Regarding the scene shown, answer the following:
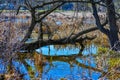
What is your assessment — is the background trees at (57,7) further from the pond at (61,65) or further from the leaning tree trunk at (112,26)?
the pond at (61,65)

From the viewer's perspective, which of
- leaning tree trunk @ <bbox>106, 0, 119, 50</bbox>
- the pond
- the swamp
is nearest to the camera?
the swamp

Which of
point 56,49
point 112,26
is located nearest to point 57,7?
point 56,49

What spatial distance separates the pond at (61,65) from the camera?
895 cm

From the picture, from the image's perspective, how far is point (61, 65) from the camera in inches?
475

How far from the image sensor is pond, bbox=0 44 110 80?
8.95m

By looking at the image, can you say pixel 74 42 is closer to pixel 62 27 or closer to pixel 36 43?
pixel 36 43

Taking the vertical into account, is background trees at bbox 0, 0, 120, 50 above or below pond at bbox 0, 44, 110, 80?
above

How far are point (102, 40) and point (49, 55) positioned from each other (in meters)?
3.86

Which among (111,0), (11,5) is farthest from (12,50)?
(111,0)

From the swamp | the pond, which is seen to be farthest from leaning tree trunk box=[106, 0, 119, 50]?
the pond

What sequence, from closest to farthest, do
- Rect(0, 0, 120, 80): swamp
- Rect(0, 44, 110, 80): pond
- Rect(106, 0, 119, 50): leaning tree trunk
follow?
Rect(0, 0, 120, 80): swamp, Rect(0, 44, 110, 80): pond, Rect(106, 0, 119, 50): leaning tree trunk

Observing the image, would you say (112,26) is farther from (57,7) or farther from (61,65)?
(61,65)

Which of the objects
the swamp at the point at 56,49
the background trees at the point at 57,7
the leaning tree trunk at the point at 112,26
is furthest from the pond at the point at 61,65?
the leaning tree trunk at the point at 112,26

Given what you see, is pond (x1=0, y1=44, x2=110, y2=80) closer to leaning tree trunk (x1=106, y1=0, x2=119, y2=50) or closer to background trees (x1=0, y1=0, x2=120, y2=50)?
background trees (x1=0, y1=0, x2=120, y2=50)
